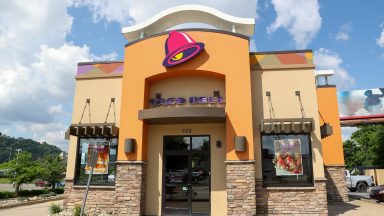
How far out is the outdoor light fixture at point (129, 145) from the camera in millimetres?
12008

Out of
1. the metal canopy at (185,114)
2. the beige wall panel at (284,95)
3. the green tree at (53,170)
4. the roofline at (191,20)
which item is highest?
the roofline at (191,20)

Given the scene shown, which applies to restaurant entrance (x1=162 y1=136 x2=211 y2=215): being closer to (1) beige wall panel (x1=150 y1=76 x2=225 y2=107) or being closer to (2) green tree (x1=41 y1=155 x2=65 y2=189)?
(1) beige wall panel (x1=150 y1=76 x2=225 y2=107)

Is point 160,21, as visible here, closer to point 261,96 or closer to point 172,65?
point 172,65

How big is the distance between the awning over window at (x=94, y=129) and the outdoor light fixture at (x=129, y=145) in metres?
0.91

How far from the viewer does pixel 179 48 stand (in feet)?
41.1

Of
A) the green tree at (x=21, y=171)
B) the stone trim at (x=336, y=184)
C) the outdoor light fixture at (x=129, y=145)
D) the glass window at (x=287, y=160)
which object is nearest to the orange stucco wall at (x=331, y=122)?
the stone trim at (x=336, y=184)

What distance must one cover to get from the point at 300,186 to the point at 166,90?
685 cm

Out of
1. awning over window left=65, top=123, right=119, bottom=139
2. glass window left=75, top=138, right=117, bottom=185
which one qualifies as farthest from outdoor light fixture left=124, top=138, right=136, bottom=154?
glass window left=75, top=138, right=117, bottom=185

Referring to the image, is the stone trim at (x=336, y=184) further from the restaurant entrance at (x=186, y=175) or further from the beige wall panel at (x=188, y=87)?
the beige wall panel at (x=188, y=87)

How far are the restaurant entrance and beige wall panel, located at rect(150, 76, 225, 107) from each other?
1.78 meters

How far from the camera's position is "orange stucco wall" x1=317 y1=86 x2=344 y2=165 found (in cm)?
1758

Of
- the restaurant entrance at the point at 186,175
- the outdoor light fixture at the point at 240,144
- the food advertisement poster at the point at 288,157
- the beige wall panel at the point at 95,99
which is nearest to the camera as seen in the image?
the outdoor light fixture at the point at 240,144

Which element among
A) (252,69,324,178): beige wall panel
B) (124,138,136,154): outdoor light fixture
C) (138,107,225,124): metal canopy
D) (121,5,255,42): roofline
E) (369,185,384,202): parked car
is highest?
(121,5,255,42): roofline

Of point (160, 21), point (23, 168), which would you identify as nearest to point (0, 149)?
point (23, 168)
